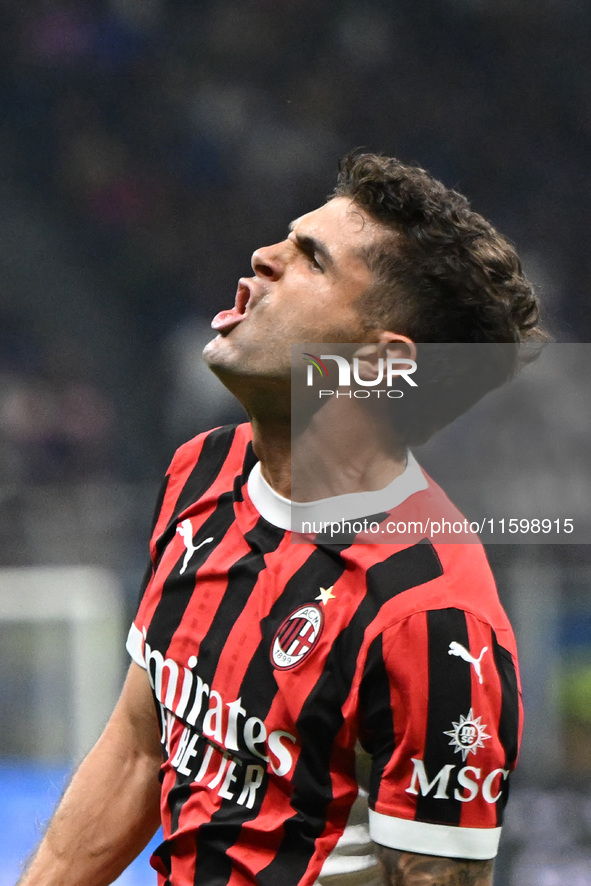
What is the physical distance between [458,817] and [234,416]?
89.0 inches

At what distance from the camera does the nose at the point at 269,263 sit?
4.14 feet

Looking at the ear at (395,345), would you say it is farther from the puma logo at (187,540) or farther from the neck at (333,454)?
the puma logo at (187,540)

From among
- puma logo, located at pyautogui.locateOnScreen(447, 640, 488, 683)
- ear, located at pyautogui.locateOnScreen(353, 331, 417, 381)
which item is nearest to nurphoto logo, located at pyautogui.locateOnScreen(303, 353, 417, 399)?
ear, located at pyautogui.locateOnScreen(353, 331, 417, 381)

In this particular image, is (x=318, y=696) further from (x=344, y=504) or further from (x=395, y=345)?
(x=395, y=345)

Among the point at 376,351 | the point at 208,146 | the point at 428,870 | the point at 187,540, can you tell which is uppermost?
the point at 208,146

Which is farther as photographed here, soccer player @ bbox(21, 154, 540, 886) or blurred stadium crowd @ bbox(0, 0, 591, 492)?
blurred stadium crowd @ bbox(0, 0, 591, 492)

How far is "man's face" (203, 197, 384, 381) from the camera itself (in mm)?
1220

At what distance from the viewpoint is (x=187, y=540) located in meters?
1.35

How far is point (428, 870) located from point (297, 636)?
297 mm

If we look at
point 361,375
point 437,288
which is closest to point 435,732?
point 361,375

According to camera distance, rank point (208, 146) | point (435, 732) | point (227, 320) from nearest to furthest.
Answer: point (435, 732) → point (227, 320) → point (208, 146)

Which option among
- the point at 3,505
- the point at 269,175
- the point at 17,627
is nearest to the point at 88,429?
the point at 3,505

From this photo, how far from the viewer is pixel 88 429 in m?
3.33

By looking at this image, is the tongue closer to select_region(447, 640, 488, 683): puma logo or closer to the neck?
the neck
